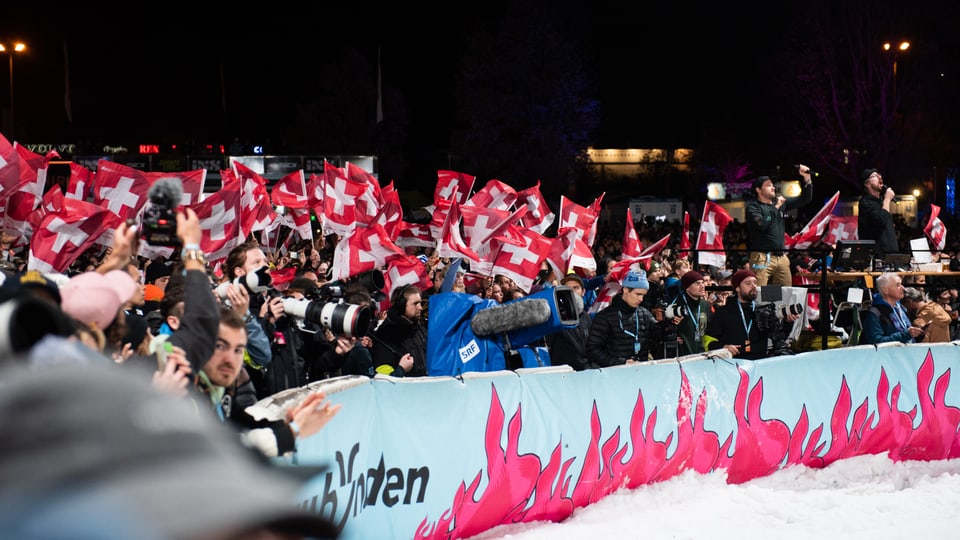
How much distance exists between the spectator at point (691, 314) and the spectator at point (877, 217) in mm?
3156

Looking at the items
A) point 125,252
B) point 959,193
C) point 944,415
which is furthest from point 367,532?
point 959,193

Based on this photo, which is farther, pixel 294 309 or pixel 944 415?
pixel 944 415

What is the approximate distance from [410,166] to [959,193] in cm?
3627

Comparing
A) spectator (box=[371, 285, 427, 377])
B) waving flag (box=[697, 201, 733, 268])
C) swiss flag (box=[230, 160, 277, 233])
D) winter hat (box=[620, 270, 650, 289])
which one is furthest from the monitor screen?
swiss flag (box=[230, 160, 277, 233])

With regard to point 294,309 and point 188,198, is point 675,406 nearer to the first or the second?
point 294,309

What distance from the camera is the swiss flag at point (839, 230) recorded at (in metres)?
16.3

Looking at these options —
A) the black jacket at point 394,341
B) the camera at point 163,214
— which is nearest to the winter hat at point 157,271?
the black jacket at point 394,341

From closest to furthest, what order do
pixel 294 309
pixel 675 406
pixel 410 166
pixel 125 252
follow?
pixel 125 252
pixel 294 309
pixel 675 406
pixel 410 166

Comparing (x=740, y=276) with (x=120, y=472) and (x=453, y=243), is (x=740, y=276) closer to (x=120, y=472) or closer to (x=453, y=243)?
(x=453, y=243)

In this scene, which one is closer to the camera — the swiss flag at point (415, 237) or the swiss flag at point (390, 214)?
the swiss flag at point (390, 214)

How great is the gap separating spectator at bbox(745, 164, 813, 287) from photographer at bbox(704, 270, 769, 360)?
1.97 m

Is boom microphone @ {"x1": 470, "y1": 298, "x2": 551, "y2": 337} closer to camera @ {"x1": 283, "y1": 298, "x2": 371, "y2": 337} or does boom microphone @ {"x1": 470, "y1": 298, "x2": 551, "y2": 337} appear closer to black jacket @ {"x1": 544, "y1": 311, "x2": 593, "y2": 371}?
camera @ {"x1": 283, "y1": 298, "x2": 371, "y2": 337}

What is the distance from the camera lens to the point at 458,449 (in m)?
6.11

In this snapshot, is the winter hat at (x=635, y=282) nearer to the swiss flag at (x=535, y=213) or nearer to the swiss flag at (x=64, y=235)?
the swiss flag at (x=535, y=213)
